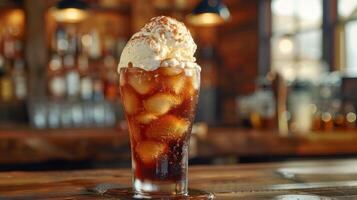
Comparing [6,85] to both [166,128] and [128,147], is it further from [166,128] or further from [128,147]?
[166,128]

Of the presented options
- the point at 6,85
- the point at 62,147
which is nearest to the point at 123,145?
the point at 62,147

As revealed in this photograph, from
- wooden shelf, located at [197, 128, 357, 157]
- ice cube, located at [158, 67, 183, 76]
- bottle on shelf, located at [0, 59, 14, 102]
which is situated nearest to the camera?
ice cube, located at [158, 67, 183, 76]

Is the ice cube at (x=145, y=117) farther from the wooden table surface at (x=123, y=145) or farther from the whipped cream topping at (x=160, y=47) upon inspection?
the wooden table surface at (x=123, y=145)

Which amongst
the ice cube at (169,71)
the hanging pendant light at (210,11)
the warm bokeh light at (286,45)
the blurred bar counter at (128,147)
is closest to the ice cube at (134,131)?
the ice cube at (169,71)

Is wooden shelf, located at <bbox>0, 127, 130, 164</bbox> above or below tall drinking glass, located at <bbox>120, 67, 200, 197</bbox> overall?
below

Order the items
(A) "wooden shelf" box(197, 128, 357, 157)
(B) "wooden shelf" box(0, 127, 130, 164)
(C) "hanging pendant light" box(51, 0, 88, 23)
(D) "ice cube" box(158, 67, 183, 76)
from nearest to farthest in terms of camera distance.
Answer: (D) "ice cube" box(158, 67, 183, 76)
(B) "wooden shelf" box(0, 127, 130, 164)
(A) "wooden shelf" box(197, 128, 357, 157)
(C) "hanging pendant light" box(51, 0, 88, 23)

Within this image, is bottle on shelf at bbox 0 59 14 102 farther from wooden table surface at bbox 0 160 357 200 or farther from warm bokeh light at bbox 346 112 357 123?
wooden table surface at bbox 0 160 357 200

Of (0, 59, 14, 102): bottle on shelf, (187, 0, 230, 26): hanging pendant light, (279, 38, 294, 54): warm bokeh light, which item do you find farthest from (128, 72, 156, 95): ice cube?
(279, 38, 294, 54): warm bokeh light
